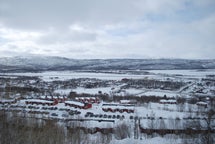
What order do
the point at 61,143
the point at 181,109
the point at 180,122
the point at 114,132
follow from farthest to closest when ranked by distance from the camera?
the point at 181,109, the point at 180,122, the point at 114,132, the point at 61,143

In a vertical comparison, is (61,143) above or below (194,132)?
above

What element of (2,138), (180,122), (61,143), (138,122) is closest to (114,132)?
(138,122)

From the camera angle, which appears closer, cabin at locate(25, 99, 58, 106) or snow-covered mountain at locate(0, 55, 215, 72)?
cabin at locate(25, 99, 58, 106)

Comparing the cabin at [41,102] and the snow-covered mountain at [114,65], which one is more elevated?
the snow-covered mountain at [114,65]

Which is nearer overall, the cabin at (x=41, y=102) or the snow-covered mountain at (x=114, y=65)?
the cabin at (x=41, y=102)

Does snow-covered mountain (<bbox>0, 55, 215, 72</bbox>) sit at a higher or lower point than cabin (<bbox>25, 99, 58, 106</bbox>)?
higher

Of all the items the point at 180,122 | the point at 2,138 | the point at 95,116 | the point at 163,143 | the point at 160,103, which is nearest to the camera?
the point at 2,138

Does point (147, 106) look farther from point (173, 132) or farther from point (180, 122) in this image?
point (173, 132)

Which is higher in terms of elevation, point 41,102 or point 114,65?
point 114,65

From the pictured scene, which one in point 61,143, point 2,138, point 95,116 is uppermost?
point 2,138

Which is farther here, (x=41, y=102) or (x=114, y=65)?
(x=114, y=65)

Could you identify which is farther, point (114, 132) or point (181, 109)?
point (181, 109)
